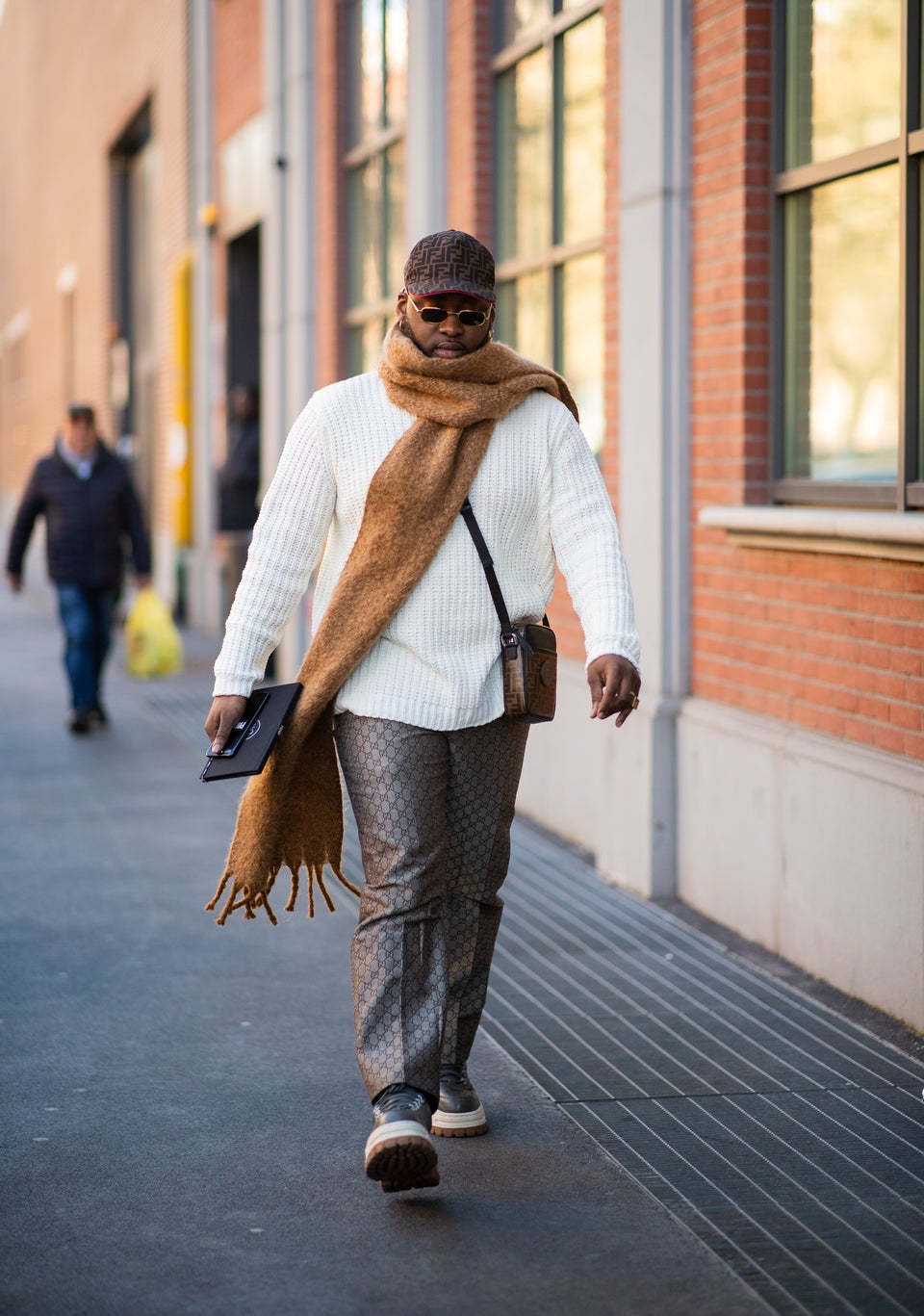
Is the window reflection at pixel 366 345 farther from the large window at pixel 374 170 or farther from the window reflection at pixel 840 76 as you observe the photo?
the window reflection at pixel 840 76

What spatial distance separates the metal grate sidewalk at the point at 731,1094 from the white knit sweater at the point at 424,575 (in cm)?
112

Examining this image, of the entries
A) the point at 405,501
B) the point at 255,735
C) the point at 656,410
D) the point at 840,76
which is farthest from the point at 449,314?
the point at 656,410

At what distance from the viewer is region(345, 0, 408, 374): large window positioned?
11.0 m

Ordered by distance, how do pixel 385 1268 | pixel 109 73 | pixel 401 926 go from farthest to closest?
pixel 109 73
pixel 401 926
pixel 385 1268

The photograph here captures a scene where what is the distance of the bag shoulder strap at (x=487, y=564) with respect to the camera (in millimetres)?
4129

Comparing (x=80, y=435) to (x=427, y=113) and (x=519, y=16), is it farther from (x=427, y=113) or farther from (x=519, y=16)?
(x=519, y=16)

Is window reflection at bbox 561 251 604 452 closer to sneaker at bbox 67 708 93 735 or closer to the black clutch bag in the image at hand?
sneaker at bbox 67 708 93 735

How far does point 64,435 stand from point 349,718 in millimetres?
8159

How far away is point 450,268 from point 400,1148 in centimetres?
180

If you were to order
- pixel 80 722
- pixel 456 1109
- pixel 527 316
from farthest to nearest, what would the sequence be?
1. pixel 80 722
2. pixel 527 316
3. pixel 456 1109

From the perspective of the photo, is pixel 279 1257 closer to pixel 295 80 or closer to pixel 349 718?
pixel 349 718

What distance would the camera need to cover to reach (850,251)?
607cm

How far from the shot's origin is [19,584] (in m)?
11.9

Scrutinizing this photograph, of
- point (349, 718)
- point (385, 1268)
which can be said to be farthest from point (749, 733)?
point (385, 1268)
